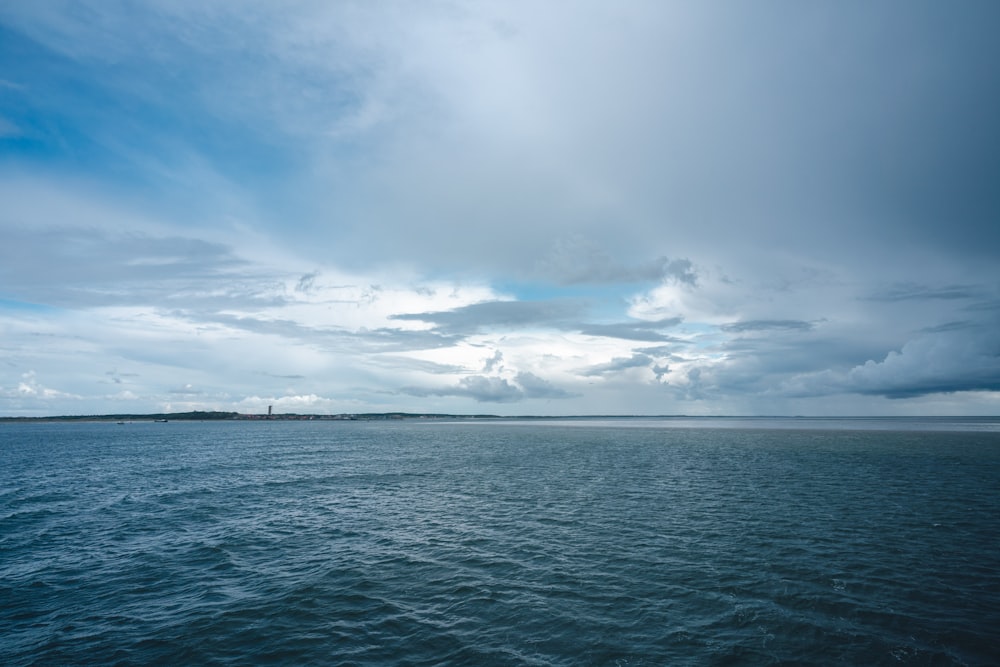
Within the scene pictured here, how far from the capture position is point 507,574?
28.1 m

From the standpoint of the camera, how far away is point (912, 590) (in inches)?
976

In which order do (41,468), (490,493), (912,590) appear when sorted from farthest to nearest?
(41,468), (490,493), (912,590)

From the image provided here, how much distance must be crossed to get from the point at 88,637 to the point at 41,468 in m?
85.0

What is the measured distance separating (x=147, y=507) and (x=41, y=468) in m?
53.9

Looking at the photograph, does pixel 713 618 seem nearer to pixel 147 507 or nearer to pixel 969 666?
pixel 969 666

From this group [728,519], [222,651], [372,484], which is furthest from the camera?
[372,484]

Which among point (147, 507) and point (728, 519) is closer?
point (728, 519)

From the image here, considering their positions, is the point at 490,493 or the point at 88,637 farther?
the point at 490,493

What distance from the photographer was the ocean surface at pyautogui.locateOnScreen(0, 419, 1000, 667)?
65.3 feet

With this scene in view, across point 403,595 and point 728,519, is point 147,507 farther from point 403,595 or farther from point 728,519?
point 728,519

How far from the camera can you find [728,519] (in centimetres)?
4034

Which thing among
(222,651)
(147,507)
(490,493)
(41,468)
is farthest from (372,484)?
(41,468)

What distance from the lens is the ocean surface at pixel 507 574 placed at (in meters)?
19.9

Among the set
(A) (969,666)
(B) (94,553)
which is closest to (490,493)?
(B) (94,553)
